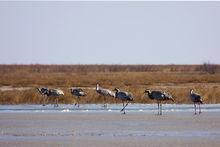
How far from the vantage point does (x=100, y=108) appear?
29375mm

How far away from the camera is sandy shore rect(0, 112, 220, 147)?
57.0 ft

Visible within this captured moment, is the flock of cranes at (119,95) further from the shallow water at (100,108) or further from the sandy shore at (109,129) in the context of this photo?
the sandy shore at (109,129)

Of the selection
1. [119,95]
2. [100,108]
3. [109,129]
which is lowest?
[109,129]

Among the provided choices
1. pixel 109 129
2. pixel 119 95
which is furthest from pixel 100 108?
pixel 109 129

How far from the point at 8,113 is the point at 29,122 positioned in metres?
4.10

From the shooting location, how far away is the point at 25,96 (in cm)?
3325

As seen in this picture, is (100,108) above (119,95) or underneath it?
underneath

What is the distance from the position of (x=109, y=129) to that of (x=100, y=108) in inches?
346

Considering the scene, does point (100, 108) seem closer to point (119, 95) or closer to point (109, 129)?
point (119, 95)

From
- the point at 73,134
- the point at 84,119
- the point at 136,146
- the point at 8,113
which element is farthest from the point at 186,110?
the point at 136,146

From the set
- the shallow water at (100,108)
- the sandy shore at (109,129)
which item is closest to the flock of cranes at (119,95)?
the shallow water at (100,108)

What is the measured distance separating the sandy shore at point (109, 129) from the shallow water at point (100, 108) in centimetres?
174

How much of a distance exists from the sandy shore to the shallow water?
1.74m

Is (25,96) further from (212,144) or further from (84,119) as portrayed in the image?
(212,144)
